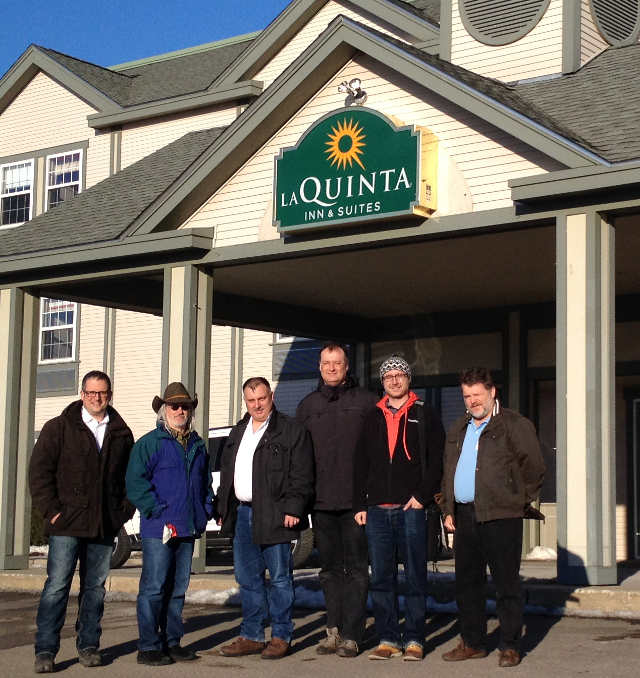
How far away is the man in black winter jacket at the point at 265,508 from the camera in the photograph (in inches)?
334

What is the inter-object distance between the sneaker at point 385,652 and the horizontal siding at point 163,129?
564 inches

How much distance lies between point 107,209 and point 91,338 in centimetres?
850

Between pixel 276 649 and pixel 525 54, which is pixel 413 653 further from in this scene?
pixel 525 54

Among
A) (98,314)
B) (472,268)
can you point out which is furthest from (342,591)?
(98,314)

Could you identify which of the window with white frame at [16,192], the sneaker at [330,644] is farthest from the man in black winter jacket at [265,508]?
the window with white frame at [16,192]

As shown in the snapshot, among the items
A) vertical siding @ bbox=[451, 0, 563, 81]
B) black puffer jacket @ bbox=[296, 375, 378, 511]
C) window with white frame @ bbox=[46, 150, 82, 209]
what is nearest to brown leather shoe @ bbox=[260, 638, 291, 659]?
black puffer jacket @ bbox=[296, 375, 378, 511]

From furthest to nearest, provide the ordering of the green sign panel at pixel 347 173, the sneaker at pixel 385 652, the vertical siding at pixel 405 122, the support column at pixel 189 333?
1. the support column at pixel 189 333
2. the green sign panel at pixel 347 173
3. the vertical siding at pixel 405 122
4. the sneaker at pixel 385 652

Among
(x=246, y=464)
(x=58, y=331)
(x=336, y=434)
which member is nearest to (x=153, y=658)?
(x=246, y=464)

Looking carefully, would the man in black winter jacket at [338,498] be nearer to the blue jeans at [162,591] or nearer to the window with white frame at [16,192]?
the blue jeans at [162,591]

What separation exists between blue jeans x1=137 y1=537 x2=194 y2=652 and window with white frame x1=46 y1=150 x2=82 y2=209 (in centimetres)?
1646

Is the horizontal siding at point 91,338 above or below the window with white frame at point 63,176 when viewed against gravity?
below

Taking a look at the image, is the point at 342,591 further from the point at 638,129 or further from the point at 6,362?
the point at 6,362

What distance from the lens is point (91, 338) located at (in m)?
23.7

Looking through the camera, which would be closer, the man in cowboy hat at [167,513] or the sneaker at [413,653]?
the sneaker at [413,653]
